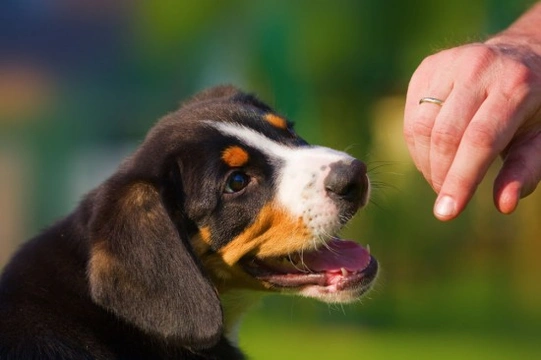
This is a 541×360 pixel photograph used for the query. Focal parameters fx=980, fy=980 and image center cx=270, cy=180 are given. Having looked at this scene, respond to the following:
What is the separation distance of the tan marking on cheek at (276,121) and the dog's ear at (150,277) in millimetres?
817

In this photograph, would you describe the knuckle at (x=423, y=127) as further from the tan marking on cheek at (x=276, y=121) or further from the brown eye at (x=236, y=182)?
the tan marking on cheek at (x=276, y=121)

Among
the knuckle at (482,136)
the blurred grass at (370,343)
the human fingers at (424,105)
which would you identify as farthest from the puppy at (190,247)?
the blurred grass at (370,343)

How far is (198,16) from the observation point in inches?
482

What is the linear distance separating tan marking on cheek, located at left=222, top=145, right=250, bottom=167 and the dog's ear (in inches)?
17.0

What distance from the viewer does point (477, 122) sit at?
3023 millimetres

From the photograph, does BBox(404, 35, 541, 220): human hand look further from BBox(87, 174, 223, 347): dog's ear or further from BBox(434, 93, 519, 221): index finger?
BBox(87, 174, 223, 347): dog's ear

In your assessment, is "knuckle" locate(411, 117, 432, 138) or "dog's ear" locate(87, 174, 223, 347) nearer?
"knuckle" locate(411, 117, 432, 138)

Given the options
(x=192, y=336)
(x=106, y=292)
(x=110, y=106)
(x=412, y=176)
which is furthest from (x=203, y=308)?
(x=110, y=106)

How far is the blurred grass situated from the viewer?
31.3 ft

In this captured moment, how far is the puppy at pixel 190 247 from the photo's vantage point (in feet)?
11.9

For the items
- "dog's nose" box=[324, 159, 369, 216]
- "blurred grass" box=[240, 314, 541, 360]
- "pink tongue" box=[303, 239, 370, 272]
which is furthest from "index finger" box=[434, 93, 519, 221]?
"blurred grass" box=[240, 314, 541, 360]

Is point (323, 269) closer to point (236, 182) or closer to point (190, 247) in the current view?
point (236, 182)

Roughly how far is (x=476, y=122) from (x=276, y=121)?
61.1 inches

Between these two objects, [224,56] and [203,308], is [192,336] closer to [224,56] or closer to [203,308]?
[203,308]
